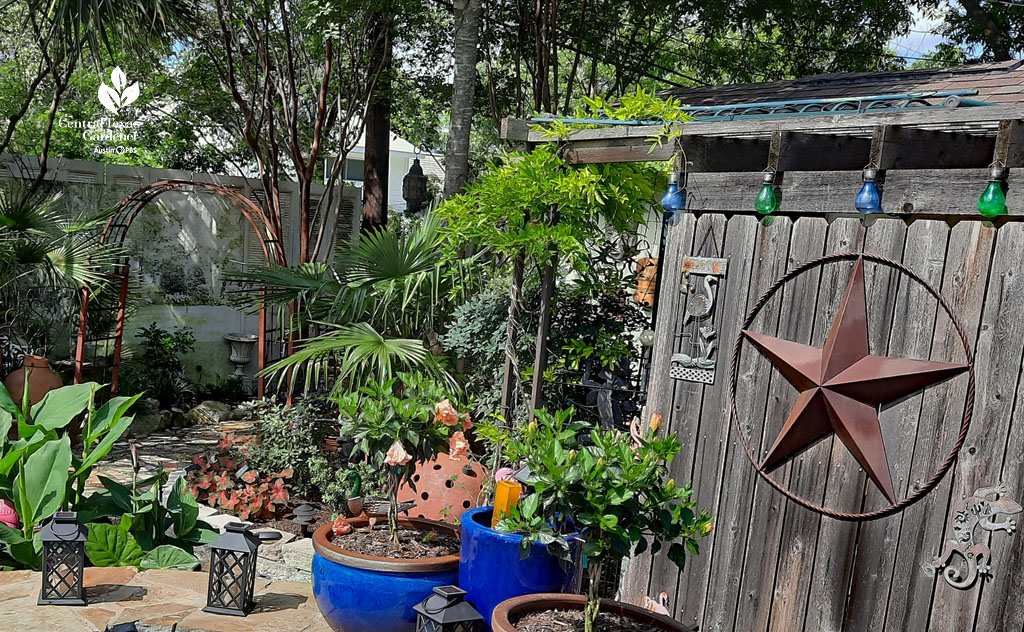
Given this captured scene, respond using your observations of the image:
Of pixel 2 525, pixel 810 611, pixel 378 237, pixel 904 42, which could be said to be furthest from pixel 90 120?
pixel 810 611

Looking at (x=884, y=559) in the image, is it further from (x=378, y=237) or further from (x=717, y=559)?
(x=378, y=237)

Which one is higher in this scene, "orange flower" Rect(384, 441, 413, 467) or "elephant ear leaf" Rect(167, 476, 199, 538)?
"orange flower" Rect(384, 441, 413, 467)

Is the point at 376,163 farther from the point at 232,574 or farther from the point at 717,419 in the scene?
the point at 717,419

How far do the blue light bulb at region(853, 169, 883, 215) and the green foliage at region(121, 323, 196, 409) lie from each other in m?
7.71

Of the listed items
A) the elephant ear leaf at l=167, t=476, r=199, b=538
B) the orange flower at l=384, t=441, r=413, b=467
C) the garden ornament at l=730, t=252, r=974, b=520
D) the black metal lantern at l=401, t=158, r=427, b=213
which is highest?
the black metal lantern at l=401, t=158, r=427, b=213

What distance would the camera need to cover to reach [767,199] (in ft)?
10.6

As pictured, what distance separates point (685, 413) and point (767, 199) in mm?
901

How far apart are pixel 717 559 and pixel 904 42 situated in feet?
42.0

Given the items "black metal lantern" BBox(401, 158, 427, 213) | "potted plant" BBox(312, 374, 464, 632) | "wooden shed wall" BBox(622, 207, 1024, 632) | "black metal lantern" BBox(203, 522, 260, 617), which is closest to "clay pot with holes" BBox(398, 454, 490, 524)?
"potted plant" BBox(312, 374, 464, 632)

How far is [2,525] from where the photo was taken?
4.23 metres

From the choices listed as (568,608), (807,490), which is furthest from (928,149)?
(568,608)

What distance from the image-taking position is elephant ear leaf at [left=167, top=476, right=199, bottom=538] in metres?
4.74

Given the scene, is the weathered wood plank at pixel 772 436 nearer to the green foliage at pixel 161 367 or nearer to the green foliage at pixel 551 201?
the green foliage at pixel 551 201

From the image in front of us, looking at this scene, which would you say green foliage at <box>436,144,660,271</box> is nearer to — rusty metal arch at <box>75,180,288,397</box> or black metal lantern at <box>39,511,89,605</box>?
black metal lantern at <box>39,511,89,605</box>
